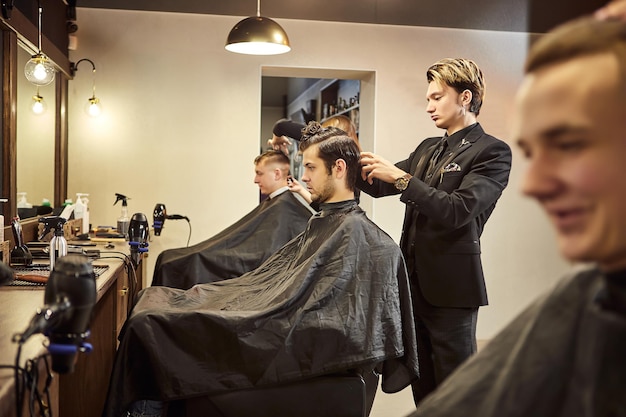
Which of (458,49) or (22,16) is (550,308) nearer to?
(22,16)

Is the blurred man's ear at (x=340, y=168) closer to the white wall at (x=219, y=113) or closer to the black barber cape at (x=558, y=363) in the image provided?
the black barber cape at (x=558, y=363)

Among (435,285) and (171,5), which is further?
(171,5)

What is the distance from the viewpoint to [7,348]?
63.6 inches

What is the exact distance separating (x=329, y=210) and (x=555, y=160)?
2101 mm

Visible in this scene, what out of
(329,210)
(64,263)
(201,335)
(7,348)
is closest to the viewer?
(64,263)

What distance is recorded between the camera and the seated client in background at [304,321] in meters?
2.35

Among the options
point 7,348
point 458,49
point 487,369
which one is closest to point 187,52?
point 458,49

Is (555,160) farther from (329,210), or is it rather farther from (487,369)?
(329,210)

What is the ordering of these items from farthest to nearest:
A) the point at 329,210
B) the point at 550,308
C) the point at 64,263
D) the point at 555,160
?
the point at 329,210
the point at 64,263
the point at 550,308
the point at 555,160

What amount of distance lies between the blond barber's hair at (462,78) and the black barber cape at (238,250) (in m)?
1.77

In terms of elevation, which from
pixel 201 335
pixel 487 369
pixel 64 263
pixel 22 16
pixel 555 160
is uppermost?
pixel 22 16

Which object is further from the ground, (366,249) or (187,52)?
(187,52)

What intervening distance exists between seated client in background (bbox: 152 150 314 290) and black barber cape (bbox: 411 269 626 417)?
10.5 feet

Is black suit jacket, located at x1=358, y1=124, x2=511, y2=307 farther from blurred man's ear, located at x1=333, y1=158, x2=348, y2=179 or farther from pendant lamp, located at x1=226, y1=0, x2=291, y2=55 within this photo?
pendant lamp, located at x1=226, y1=0, x2=291, y2=55
